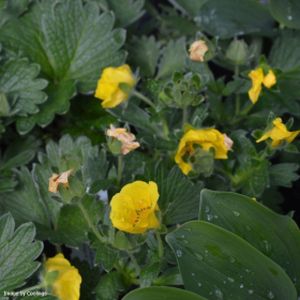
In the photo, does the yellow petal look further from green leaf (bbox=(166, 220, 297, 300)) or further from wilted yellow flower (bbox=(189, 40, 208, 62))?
green leaf (bbox=(166, 220, 297, 300))

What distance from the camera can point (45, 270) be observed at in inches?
31.0

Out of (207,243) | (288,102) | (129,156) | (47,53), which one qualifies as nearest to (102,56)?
(47,53)

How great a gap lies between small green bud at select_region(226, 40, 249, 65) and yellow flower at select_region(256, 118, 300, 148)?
172 mm

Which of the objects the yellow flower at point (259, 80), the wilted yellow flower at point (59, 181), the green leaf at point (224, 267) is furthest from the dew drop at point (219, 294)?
the yellow flower at point (259, 80)

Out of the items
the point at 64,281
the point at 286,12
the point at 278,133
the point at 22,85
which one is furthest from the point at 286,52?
the point at 64,281

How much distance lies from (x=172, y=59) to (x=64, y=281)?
0.45 metres

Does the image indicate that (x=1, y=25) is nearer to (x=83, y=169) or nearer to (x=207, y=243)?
Answer: (x=83, y=169)

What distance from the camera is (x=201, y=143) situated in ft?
2.78

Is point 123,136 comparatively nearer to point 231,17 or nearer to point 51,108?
point 51,108

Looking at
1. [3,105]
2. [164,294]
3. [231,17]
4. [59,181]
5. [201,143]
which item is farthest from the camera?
[231,17]

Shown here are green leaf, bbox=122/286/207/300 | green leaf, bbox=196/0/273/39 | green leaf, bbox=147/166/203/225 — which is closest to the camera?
green leaf, bbox=122/286/207/300

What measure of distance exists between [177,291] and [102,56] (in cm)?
52

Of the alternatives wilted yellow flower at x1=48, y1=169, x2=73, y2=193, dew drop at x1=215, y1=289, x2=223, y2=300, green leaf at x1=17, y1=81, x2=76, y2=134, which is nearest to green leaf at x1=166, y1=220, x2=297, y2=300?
dew drop at x1=215, y1=289, x2=223, y2=300

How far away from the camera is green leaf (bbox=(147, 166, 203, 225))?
2.77 feet
